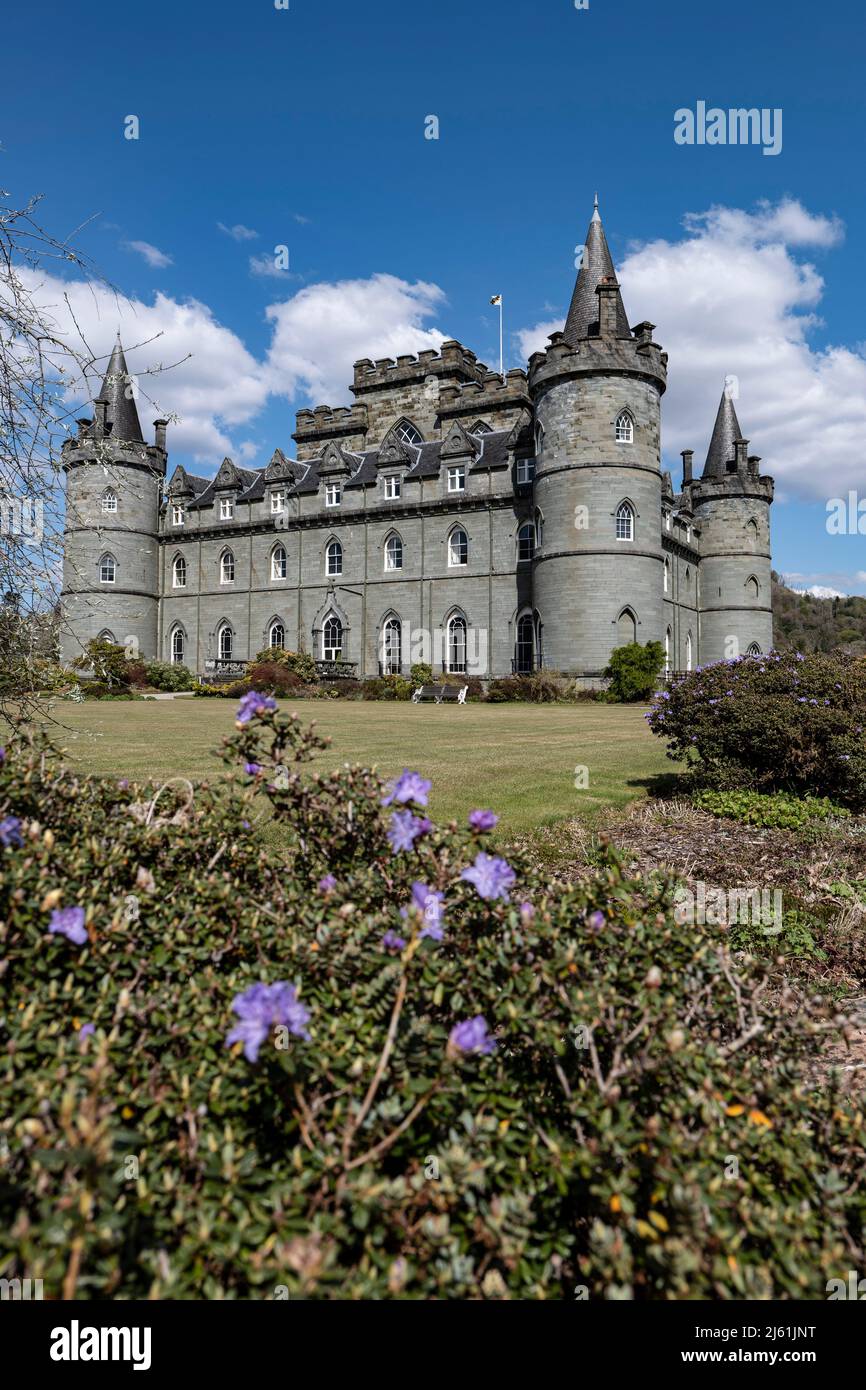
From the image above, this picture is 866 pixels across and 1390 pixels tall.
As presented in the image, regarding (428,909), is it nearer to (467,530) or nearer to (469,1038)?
(469,1038)

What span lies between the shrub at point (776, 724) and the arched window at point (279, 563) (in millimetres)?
36888

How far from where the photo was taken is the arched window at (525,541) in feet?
119

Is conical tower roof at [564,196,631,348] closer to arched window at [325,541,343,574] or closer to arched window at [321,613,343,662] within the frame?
arched window at [325,541,343,574]

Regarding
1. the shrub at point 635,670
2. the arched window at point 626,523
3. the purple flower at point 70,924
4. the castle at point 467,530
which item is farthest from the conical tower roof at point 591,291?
the purple flower at point 70,924

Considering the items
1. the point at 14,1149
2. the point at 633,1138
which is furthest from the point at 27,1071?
the point at 633,1138

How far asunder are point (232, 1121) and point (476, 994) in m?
0.81

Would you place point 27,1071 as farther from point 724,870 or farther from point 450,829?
point 724,870

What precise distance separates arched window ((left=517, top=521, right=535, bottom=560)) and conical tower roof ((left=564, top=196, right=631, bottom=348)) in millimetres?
8005

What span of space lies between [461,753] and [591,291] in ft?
99.3

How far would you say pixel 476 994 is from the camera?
2.41 metres

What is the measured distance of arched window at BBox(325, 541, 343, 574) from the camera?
42.2m

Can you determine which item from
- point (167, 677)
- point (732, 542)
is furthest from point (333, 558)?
point (732, 542)

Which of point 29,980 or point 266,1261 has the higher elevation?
point 29,980

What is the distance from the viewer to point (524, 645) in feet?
119
